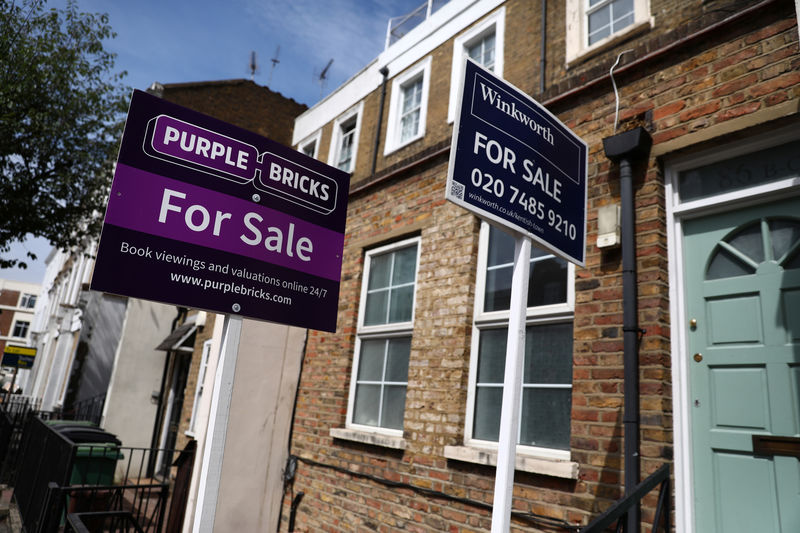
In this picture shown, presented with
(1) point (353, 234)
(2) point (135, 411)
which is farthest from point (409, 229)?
(2) point (135, 411)

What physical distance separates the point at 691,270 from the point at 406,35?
592 cm

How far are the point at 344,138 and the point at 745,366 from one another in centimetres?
740

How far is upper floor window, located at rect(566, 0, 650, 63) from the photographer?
473 cm

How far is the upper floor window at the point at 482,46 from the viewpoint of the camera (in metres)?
6.41

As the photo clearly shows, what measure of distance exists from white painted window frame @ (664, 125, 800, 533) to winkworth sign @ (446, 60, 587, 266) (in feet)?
3.90

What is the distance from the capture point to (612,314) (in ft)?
13.3

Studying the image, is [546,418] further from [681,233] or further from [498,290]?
[681,233]

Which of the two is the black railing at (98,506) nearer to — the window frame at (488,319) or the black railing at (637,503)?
the black railing at (637,503)

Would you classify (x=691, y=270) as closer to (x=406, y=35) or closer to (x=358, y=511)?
(x=358, y=511)

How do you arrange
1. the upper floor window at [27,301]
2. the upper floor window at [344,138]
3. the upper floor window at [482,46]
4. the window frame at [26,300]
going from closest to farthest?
the upper floor window at [482,46] < the upper floor window at [344,138] < the window frame at [26,300] < the upper floor window at [27,301]

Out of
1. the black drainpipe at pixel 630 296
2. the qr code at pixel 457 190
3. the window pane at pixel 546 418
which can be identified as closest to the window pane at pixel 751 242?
the black drainpipe at pixel 630 296

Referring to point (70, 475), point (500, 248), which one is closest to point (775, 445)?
point (500, 248)

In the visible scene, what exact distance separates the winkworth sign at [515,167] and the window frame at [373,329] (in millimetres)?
3098

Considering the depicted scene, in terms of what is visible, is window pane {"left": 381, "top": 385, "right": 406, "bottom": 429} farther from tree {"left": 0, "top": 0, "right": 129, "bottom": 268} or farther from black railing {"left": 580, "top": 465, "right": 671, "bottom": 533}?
tree {"left": 0, "top": 0, "right": 129, "bottom": 268}
